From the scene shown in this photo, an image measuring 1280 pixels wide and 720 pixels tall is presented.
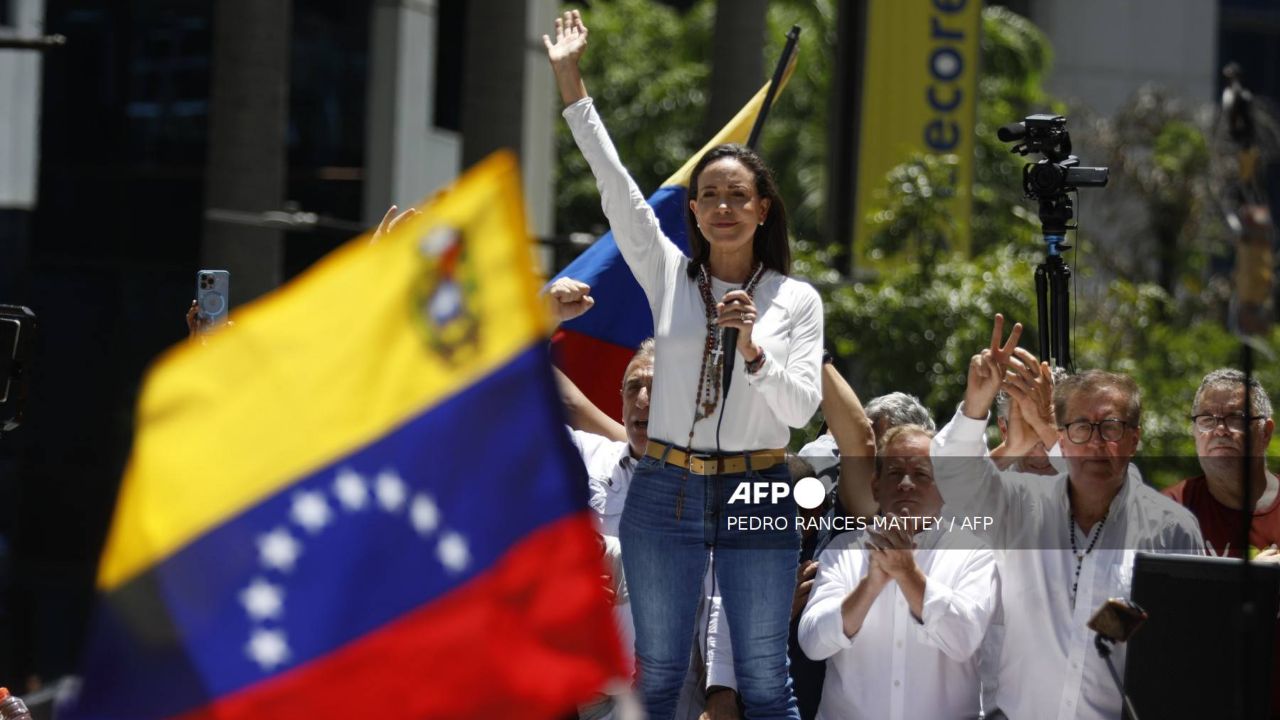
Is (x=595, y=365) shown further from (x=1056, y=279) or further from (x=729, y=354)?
(x=729, y=354)

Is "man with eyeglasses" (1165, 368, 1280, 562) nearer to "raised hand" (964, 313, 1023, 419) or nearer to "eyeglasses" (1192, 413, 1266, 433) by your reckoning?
"eyeglasses" (1192, 413, 1266, 433)

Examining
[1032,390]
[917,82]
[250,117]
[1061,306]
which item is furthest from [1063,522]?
[917,82]

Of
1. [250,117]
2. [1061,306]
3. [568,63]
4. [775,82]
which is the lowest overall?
[1061,306]

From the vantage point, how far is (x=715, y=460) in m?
4.95

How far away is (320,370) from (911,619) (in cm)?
303

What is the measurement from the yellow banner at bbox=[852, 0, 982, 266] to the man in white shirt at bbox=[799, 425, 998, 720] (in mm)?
9787

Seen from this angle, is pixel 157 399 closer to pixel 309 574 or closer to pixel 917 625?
pixel 309 574

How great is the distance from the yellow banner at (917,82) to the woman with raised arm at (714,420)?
10390 mm

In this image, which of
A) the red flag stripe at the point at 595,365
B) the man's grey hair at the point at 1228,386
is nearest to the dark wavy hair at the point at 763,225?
the man's grey hair at the point at 1228,386

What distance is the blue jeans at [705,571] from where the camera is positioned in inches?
195

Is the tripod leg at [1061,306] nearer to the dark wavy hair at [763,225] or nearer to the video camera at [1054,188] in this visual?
the video camera at [1054,188]

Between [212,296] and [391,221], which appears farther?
[212,296]

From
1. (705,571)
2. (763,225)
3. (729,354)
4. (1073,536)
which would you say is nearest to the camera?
(729,354)

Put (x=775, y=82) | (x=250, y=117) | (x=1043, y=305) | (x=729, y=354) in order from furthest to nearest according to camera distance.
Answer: (x=250, y=117) < (x=775, y=82) < (x=1043, y=305) < (x=729, y=354)
